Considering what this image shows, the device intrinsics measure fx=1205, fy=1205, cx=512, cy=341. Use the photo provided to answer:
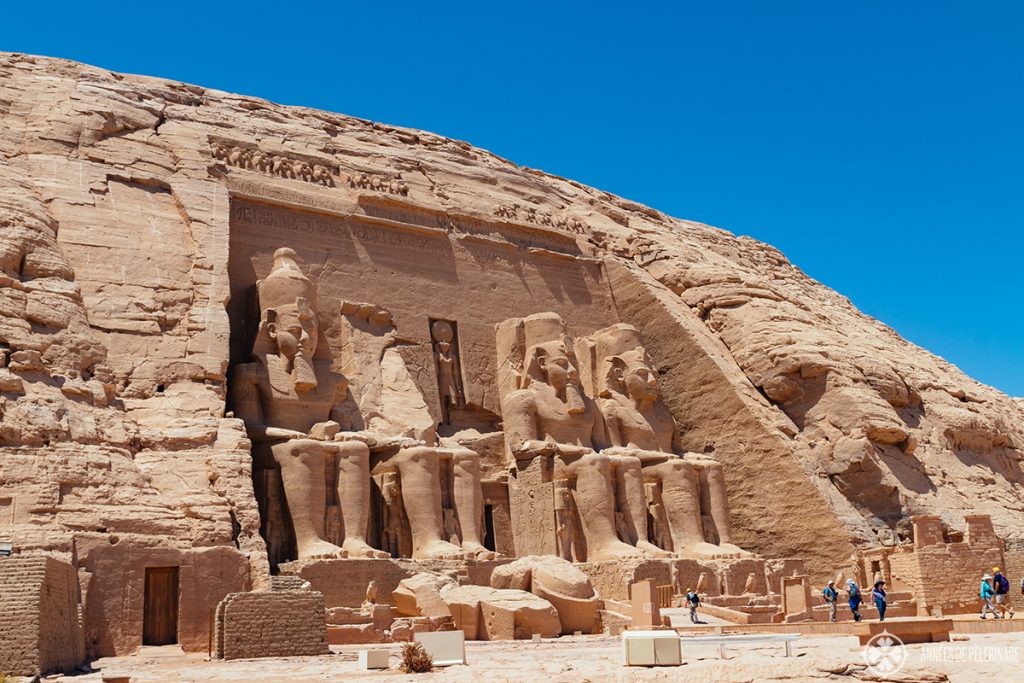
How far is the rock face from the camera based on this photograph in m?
10.5

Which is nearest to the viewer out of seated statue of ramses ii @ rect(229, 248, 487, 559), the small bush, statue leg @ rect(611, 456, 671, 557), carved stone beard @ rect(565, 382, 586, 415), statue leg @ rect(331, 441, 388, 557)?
the small bush

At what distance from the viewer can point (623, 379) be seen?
15969 mm

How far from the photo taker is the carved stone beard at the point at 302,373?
1347 centimetres

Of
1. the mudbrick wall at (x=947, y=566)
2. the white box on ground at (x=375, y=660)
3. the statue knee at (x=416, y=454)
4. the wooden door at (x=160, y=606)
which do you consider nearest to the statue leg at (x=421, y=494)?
the statue knee at (x=416, y=454)

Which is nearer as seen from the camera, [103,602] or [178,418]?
[103,602]

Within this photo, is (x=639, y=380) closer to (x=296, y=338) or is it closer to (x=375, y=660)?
(x=296, y=338)

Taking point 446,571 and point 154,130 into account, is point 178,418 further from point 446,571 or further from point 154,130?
point 154,130

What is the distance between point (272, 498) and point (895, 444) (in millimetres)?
7933

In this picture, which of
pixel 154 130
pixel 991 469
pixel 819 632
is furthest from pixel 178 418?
pixel 991 469

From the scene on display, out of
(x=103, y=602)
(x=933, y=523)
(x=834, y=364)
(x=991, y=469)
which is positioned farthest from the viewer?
(x=991, y=469)

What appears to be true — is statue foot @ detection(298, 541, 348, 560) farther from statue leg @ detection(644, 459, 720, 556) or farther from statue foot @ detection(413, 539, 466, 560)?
statue leg @ detection(644, 459, 720, 556)

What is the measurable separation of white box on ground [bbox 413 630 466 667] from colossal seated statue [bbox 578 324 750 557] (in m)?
6.40

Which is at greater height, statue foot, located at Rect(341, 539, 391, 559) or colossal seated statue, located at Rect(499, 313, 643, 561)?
colossal seated statue, located at Rect(499, 313, 643, 561)

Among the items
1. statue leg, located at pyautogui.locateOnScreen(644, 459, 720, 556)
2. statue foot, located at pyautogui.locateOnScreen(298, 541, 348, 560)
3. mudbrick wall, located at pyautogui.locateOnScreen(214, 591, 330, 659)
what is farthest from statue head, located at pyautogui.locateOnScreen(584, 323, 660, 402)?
mudbrick wall, located at pyautogui.locateOnScreen(214, 591, 330, 659)
